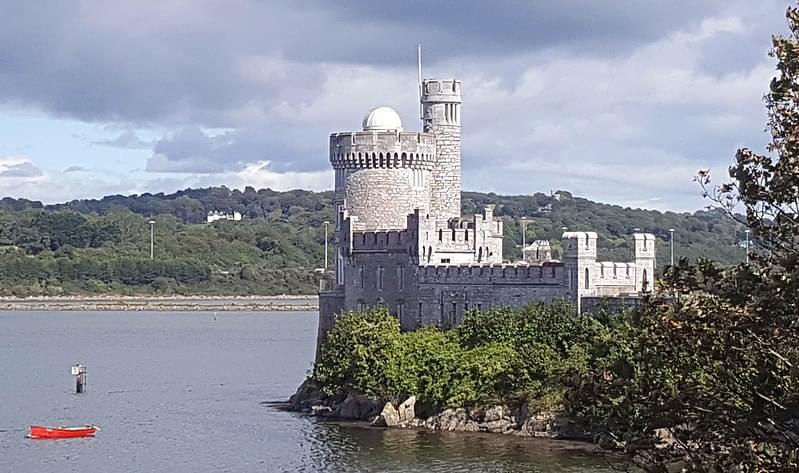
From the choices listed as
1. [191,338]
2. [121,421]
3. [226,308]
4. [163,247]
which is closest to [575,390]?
[121,421]

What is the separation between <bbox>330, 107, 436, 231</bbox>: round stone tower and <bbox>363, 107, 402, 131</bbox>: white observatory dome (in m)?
0.66

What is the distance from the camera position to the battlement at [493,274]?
51938 mm

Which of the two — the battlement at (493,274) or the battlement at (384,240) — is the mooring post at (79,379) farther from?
the battlement at (493,274)

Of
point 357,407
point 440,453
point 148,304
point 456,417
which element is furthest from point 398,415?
point 148,304

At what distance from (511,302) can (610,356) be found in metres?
11.8

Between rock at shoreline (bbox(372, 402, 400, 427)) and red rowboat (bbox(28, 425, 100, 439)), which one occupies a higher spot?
rock at shoreline (bbox(372, 402, 400, 427))

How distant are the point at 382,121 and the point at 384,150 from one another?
232 cm

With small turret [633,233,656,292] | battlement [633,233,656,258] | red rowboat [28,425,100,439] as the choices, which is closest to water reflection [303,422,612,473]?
small turret [633,233,656,292]

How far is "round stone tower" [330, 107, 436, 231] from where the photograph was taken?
5688 centimetres

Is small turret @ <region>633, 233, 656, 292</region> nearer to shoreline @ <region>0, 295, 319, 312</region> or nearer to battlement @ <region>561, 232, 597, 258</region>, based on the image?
battlement @ <region>561, 232, 597, 258</region>

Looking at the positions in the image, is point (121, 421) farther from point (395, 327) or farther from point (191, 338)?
point (191, 338)

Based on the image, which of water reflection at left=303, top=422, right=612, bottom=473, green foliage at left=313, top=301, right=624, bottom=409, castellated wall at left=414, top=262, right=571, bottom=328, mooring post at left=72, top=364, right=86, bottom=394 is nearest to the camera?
water reflection at left=303, top=422, right=612, bottom=473

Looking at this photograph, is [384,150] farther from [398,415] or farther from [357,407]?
[398,415]

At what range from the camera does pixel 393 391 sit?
171ft
